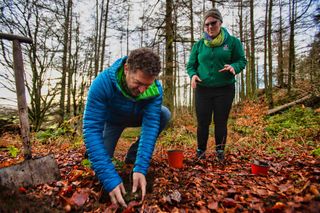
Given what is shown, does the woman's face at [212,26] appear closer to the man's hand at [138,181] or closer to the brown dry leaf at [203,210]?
the man's hand at [138,181]

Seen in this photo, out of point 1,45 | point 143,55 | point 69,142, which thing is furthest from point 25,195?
point 1,45

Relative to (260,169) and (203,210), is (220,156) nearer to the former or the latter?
(260,169)

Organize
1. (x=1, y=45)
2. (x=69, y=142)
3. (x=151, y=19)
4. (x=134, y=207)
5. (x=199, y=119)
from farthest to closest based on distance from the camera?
1. (x=151, y=19)
2. (x=1, y=45)
3. (x=69, y=142)
4. (x=199, y=119)
5. (x=134, y=207)

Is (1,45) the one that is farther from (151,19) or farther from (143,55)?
(143,55)

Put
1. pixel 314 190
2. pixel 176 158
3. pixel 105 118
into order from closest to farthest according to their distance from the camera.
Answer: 1. pixel 314 190
2. pixel 105 118
3. pixel 176 158

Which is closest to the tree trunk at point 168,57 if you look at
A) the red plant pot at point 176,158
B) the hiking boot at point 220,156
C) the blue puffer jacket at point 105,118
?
the hiking boot at point 220,156

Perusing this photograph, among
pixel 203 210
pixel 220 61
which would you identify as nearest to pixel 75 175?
pixel 203 210

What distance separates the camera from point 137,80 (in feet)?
5.78

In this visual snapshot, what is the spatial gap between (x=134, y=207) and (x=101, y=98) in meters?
0.94

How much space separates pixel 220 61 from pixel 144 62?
146 centimetres

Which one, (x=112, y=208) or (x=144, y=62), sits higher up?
A: (x=144, y=62)

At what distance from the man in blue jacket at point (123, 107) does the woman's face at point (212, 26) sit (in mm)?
1147

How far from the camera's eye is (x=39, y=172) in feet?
Answer: 6.87

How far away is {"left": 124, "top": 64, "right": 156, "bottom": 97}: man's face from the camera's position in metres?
1.73
